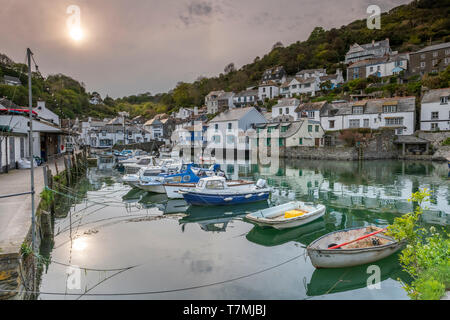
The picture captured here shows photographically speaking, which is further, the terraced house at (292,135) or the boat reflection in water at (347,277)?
the terraced house at (292,135)

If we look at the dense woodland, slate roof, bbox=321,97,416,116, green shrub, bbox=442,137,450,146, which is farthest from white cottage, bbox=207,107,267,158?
green shrub, bbox=442,137,450,146

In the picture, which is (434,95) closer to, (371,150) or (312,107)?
(371,150)

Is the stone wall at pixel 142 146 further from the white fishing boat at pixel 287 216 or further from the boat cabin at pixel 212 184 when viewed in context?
the white fishing boat at pixel 287 216

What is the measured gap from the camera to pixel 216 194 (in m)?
17.6

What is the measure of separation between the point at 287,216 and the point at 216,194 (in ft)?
16.6

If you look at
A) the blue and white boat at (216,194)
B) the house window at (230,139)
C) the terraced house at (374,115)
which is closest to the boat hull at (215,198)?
the blue and white boat at (216,194)

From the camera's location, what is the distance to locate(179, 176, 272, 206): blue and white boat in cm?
1755

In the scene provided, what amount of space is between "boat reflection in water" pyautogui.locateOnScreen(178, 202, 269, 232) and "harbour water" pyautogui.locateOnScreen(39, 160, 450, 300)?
2.2 inches

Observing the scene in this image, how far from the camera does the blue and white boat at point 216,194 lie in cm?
1755

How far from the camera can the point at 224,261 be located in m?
10.5

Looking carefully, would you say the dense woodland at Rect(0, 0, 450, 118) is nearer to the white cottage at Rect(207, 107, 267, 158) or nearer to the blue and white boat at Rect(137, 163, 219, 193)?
the white cottage at Rect(207, 107, 267, 158)

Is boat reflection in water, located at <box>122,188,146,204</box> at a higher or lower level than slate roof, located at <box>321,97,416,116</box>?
lower

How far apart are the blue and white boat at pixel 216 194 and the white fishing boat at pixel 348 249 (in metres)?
8.09
